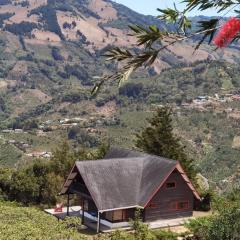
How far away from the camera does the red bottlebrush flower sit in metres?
4.78

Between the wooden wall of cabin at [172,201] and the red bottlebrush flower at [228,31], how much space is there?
39902mm

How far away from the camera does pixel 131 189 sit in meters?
45.1

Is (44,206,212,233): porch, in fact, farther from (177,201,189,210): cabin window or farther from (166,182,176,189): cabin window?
(166,182,176,189): cabin window

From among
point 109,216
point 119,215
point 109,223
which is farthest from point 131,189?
point 109,223

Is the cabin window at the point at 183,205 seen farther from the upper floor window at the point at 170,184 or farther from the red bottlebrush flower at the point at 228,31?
the red bottlebrush flower at the point at 228,31

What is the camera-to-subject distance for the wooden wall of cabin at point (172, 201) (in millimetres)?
44312

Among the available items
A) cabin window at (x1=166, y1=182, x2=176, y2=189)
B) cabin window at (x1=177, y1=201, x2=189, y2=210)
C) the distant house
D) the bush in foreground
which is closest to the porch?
the distant house

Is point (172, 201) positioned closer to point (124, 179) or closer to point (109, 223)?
point (124, 179)

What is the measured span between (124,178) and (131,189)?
4.89 ft

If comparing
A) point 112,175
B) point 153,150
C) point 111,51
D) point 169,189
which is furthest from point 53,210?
point 111,51

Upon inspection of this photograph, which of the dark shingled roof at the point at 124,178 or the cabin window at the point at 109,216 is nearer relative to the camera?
the cabin window at the point at 109,216

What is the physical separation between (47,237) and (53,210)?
26.0m

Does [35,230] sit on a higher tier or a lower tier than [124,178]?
lower

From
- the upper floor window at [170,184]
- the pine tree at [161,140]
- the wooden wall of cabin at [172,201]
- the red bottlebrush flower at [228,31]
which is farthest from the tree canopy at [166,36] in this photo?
the pine tree at [161,140]
